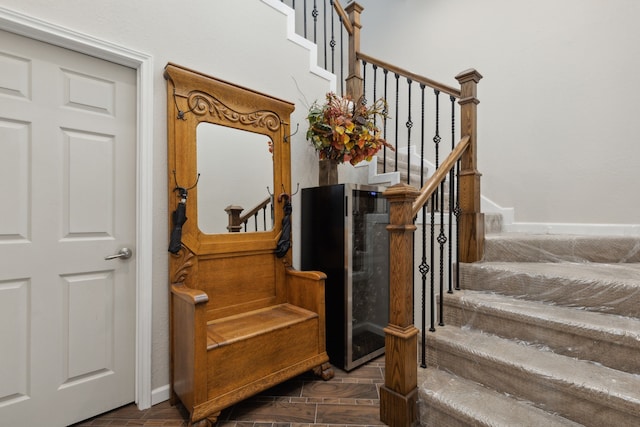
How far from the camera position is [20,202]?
4.84 feet

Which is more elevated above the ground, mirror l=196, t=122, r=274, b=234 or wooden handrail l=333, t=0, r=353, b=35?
wooden handrail l=333, t=0, r=353, b=35

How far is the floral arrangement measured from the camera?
228 cm

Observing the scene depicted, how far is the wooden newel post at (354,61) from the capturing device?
2.89 m

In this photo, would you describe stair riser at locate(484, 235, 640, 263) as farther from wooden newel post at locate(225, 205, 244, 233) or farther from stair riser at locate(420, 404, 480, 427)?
wooden newel post at locate(225, 205, 244, 233)

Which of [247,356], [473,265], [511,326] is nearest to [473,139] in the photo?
[473,265]

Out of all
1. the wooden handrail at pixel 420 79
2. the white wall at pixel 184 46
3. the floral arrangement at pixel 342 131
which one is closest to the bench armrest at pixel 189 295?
the white wall at pixel 184 46

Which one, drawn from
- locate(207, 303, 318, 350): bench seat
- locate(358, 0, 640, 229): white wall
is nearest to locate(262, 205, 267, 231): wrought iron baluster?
locate(207, 303, 318, 350): bench seat

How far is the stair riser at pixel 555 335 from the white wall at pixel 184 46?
1270 mm

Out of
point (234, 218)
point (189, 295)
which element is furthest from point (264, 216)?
point (189, 295)

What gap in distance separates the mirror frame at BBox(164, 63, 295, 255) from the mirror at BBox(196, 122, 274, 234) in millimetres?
39

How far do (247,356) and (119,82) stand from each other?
1.70 m

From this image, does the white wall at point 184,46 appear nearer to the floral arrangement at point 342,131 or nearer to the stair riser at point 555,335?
the floral arrangement at point 342,131

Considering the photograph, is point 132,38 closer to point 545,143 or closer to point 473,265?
point 473,265

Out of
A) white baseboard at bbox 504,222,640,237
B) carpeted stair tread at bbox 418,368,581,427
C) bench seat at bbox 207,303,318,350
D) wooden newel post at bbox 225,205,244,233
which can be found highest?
wooden newel post at bbox 225,205,244,233
